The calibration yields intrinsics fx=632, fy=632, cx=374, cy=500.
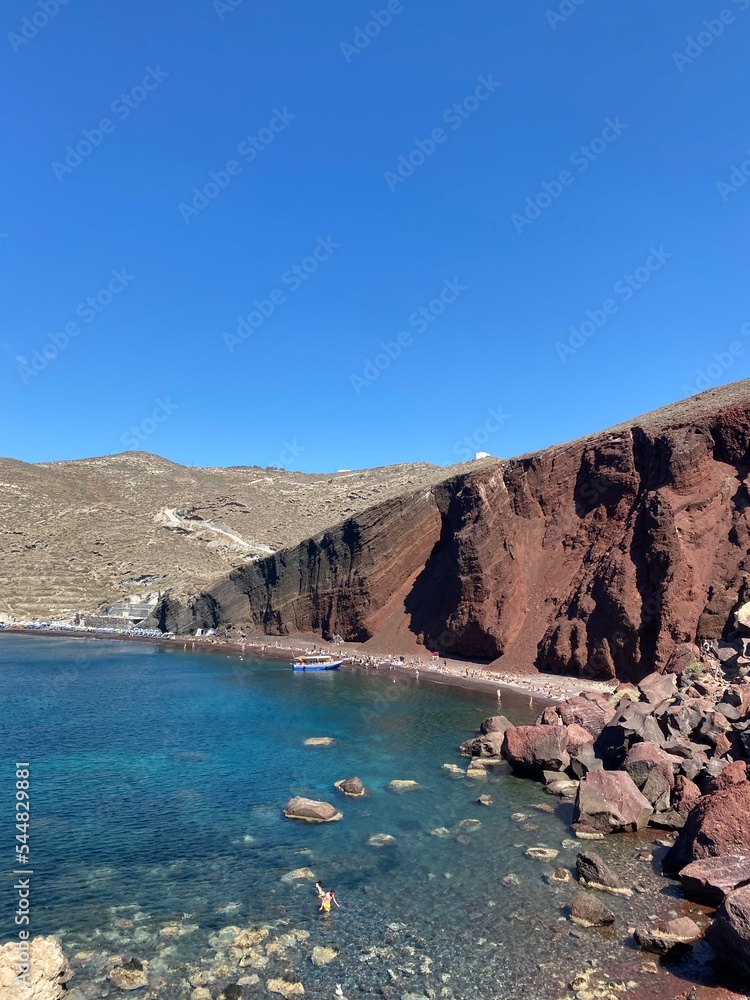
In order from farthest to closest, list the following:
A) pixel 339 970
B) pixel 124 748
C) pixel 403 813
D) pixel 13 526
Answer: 1. pixel 13 526
2. pixel 124 748
3. pixel 403 813
4. pixel 339 970

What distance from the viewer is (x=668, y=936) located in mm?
14352

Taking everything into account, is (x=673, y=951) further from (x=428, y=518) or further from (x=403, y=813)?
(x=428, y=518)

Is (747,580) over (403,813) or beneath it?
over

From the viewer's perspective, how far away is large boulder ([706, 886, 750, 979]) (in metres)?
12.6

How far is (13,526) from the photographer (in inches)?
4825

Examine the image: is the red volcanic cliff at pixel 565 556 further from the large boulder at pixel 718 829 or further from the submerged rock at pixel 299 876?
the submerged rock at pixel 299 876

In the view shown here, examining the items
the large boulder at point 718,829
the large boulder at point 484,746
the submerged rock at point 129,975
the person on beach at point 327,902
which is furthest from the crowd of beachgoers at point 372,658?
the submerged rock at point 129,975

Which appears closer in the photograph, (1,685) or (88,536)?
(1,685)

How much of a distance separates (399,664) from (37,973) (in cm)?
5004

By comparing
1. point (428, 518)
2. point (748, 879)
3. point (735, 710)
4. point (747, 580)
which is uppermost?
point (428, 518)

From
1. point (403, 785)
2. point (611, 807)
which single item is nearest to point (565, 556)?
point (403, 785)

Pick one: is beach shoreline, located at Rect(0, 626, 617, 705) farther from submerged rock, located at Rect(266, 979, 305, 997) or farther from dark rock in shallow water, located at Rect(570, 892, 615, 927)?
submerged rock, located at Rect(266, 979, 305, 997)

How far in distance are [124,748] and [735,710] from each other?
28791 mm

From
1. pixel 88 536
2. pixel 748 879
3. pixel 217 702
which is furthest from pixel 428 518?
pixel 88 536
